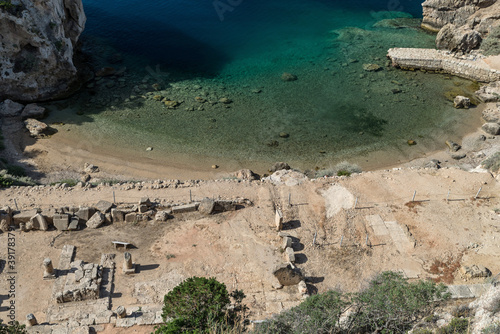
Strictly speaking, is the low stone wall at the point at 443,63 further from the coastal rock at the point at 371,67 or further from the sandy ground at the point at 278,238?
the sandy ground at the point at 278,238

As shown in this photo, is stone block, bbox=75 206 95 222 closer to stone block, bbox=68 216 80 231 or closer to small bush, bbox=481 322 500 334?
stone block, bbox=68 216 80 231

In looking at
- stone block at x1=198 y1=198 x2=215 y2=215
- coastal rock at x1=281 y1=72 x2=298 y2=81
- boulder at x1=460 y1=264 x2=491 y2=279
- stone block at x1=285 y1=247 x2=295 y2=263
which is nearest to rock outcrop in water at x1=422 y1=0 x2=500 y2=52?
coastal rock at x1=281 y1=72 x2=298 y2=81

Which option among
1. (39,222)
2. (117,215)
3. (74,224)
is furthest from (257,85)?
(39,222)

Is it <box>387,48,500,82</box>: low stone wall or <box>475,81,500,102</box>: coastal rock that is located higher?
<box>387,48,500,82</box>: low stone wall

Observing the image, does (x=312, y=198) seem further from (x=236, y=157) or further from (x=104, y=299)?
(x=104, y=299)

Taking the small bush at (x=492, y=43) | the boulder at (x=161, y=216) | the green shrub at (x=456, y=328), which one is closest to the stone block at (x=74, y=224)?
the boulder at (x=161, y=216)

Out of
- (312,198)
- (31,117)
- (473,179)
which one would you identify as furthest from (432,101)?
(31,117)
